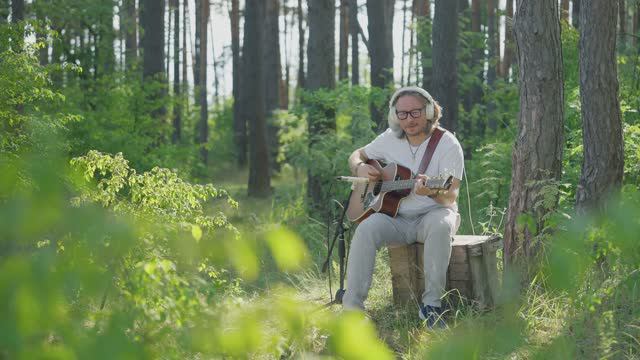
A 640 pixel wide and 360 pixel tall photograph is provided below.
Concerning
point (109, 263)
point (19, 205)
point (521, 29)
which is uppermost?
point (521, 29)

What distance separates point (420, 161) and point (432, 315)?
106 cm

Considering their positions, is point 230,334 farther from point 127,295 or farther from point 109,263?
point 127,295

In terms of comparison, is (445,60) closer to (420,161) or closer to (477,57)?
(420,161)

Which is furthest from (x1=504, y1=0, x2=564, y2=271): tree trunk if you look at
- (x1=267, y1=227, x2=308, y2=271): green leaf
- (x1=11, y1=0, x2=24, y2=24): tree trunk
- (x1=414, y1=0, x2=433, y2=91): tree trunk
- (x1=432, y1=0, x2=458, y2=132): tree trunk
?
(x1=11, y1=0, x2=24, y2=24): tree trunk

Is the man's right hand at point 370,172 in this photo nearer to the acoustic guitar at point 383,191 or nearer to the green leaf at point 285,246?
the acoustic guitar at point 383,191

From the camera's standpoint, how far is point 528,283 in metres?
5.64

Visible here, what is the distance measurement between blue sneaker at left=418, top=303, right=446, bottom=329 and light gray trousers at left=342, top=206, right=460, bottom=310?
0.03 meters

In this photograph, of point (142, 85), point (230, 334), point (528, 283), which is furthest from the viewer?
point (142, 85)

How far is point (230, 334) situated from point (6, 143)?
A: 4900mm

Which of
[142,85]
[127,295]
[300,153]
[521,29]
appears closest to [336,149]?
[300,153]

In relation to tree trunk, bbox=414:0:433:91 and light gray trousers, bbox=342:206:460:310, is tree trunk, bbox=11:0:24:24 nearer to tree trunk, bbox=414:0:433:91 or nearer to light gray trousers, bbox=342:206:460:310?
tree trunk, bbox=414:0:433:91

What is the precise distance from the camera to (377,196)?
19.5ft

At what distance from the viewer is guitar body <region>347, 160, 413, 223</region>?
5.83 m

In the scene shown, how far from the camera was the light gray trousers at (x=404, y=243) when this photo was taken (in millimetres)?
5441
